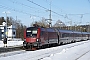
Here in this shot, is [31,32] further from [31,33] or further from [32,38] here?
[32,38]

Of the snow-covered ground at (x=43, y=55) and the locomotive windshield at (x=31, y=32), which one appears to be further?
the locomotive windshield at (x=31, y=32)

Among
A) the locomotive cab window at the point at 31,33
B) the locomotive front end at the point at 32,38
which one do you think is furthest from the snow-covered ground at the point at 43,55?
the locomotive cab window at the point at 31,33

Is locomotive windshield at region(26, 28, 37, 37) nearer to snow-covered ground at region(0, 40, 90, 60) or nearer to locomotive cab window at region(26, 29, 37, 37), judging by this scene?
locomotive cab window at region(26, 29, 37, 37)

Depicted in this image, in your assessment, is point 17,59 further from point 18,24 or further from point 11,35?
point 18,24

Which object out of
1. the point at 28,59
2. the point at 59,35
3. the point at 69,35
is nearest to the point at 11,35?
the point at 69,35

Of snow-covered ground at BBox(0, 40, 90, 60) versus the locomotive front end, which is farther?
the locomotive front end

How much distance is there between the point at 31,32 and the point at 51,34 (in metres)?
6.40

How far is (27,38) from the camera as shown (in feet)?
95.8

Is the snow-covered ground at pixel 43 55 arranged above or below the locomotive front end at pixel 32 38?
below

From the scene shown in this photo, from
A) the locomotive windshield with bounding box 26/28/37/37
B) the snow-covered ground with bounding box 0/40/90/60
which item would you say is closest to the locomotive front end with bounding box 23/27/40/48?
the locomotive windshield with bounding box 26/28/37/37

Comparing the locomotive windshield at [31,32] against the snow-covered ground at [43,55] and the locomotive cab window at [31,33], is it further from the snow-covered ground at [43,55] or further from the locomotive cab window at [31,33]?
the snow-covered ground at [43,55]

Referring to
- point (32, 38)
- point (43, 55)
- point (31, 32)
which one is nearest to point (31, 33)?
point (31, 32)

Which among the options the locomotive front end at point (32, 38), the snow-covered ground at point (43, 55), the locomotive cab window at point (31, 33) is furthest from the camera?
the locomotive cab window at point (31, 33)

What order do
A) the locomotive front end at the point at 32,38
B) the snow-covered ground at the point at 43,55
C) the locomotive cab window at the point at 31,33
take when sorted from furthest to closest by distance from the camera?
the locomotive cab window at the point at 31,33
the locomotive front end at the point at 32,38
the snow-covered ground at the point at 43,55
